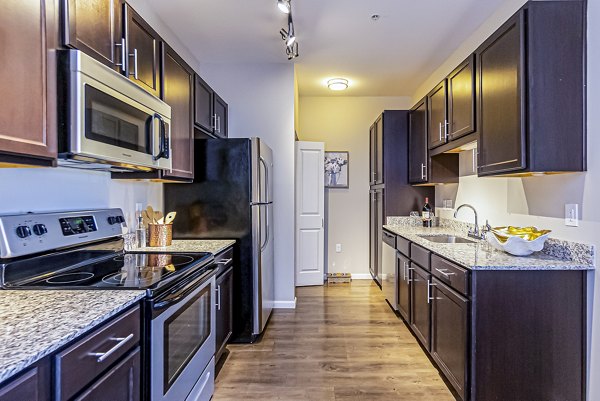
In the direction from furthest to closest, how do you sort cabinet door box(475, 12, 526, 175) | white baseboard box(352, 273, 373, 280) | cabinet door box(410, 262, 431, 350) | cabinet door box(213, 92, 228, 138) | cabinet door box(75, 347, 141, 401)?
white baseboard box(352, 273, 373, 280) < cabinet door box(213, 92, 228, 138) < cabinet door box(410, 262, 431, 350) < cabinet door box(475, 12, 526, 175) < cabinet door box(75, 347, 141, 401)

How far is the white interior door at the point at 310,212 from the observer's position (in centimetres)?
486

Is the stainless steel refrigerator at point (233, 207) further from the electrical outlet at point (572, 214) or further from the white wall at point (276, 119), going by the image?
the electrical outlet at point (572, 214)

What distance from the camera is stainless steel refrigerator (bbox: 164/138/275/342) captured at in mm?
2953

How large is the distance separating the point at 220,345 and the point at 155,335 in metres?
1.26

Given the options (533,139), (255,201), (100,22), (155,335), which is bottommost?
(155,335)

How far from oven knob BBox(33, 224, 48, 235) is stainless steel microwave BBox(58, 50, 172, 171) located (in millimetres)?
305

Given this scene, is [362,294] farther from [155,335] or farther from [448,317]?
[155,335]

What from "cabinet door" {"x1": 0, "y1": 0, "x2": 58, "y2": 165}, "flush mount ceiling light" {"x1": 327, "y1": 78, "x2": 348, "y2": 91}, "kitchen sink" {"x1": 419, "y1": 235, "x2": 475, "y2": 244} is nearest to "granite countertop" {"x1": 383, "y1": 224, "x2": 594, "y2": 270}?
"kitchen sink" {"x1": 419, "y1": 235, "x2": 475, "y2": 244}

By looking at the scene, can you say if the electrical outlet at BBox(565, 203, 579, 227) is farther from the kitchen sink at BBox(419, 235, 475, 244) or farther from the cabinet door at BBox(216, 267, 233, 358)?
the cabinet door at BBox(216, 267, 233, 358)

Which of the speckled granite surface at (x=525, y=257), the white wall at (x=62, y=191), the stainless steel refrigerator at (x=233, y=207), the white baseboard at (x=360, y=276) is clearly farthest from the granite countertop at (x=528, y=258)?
the white baseboard at (x=360, y=276)

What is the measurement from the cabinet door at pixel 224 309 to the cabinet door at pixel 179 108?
0.84 m

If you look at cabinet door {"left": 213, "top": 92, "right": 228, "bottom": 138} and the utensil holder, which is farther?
cabinet door {"left": 213, "top": 92, "right": 228, "bottom": 138}

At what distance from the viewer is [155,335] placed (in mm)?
1430

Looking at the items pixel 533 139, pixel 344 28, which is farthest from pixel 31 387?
pixel 344 28
